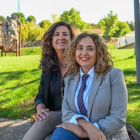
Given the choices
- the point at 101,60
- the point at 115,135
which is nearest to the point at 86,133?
the point at 115,135

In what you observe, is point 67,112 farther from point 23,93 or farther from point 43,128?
point 23,93

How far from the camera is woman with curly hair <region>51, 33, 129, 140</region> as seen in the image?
1.91m

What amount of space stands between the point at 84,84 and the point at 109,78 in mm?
253

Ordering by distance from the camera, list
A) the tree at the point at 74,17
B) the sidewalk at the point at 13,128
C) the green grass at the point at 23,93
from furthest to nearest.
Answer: the tree at the point at 74,17, the green grass at the point at 23,93, the sidewalk at the point at 13,128

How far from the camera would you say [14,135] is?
416 cm

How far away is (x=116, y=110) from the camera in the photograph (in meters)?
1.95

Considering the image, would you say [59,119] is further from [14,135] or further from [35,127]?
[14,135]

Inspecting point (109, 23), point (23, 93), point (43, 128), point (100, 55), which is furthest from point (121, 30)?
point (43, 128)

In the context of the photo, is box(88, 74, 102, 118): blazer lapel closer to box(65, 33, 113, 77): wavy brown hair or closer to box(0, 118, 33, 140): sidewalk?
box(65, 33, 113, 77): wavy brown hair

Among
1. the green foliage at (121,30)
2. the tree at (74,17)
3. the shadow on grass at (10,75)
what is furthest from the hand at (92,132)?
the green foliage at (121,30)

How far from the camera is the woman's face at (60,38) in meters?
2.92

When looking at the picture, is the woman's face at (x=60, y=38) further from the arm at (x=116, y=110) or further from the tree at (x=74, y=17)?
the tree at (x=74, y=17)

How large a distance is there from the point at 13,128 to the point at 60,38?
2.39m

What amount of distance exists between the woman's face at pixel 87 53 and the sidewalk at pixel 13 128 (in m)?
2.43
